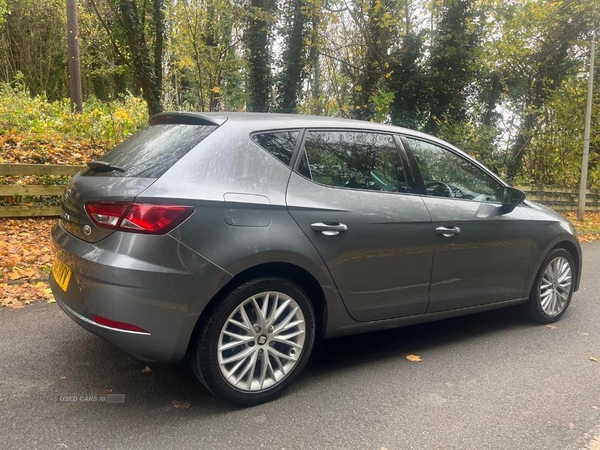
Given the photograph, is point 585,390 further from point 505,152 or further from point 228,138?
point 505,152

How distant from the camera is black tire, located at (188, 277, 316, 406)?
2.73 meters

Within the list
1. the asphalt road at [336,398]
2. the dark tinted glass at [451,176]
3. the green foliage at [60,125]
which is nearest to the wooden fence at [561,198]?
the green foliage at [60,125]

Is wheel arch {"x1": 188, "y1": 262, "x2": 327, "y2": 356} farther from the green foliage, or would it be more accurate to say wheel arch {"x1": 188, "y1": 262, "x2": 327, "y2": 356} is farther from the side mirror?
the green foliage

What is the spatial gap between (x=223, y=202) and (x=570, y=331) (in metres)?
3.61

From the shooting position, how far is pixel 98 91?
29750 mm

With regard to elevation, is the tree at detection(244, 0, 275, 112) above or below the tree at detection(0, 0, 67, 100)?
below

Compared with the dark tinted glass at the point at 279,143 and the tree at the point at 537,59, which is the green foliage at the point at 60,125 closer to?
the dark tinted glass at the point at 279,143

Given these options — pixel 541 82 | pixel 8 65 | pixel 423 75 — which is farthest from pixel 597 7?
pixel 8 65

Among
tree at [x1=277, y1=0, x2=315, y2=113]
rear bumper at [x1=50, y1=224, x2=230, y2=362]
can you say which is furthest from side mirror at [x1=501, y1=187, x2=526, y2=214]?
tree at [x1=277, y1=0, x2=315, y2=113]

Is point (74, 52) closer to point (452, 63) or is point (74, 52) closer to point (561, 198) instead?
point (452, 63)

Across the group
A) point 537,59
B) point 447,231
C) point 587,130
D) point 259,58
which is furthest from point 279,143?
point 537,59

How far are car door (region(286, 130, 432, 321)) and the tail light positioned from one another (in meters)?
0.69

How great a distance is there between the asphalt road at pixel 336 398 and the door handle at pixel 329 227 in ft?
3.34

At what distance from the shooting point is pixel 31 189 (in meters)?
7.58
